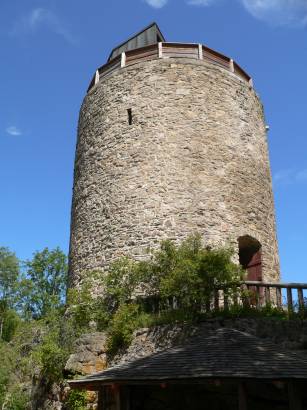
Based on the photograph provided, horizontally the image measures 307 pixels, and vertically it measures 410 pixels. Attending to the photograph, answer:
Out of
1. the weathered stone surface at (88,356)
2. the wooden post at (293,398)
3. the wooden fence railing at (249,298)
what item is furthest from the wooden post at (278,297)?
the weathered stone surface at (88,356)

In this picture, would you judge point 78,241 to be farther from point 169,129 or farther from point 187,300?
point 187,300

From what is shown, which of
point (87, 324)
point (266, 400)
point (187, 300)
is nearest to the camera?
point (266, 400)

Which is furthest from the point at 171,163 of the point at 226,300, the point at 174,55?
the point at 226,300

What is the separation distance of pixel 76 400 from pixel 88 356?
3.07 ft

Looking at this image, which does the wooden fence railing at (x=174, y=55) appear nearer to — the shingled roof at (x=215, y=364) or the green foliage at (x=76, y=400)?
the shingled roof at (x=215, y=364)

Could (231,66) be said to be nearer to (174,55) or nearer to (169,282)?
(174,55)

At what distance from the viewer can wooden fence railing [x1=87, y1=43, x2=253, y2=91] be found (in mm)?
15195

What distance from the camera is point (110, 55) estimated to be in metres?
18.7

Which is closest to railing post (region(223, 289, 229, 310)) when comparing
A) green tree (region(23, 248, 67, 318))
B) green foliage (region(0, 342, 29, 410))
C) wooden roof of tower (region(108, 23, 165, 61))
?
green foliage (region(0, 342, 29, 410))

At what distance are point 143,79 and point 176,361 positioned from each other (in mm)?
9523

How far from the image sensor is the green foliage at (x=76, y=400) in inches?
395

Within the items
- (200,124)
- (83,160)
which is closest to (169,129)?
(200,124)

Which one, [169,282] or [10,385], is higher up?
[169,282]

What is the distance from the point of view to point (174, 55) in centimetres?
1512
